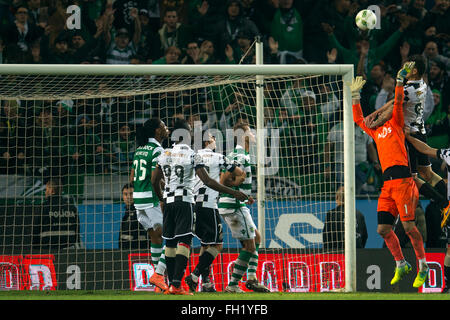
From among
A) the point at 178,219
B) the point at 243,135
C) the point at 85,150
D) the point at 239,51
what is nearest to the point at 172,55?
the point at 239,51

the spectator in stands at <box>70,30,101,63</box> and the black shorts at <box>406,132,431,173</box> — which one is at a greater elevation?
the spectator in stands at <box>70,30,101,63</box>

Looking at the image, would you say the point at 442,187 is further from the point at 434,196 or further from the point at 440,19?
the point at 440,19

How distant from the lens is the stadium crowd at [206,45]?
1257cm

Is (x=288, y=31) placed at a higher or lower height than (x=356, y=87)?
higher

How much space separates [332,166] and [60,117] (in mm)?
4005

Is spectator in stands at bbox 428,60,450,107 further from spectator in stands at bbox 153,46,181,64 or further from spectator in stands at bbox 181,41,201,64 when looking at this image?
spectator in stands at bbox 153,46,181,64

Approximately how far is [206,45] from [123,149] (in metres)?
2.78

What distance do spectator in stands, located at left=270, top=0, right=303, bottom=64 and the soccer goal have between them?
233 cm

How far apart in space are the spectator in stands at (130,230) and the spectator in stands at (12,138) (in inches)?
66.1

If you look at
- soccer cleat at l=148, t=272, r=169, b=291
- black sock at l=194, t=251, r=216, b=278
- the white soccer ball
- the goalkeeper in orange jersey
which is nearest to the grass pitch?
soccer cleat at l=148, t=272, r=169, b=291

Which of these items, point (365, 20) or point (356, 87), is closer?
point (356, 87)

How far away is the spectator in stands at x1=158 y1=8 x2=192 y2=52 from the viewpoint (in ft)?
47.8

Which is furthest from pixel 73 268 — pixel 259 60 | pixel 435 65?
pixel 435 65

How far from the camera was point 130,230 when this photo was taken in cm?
1133
